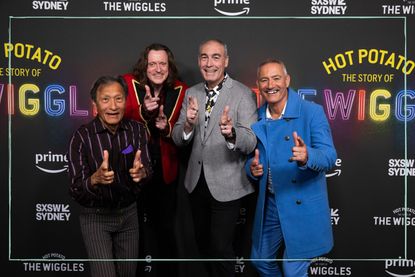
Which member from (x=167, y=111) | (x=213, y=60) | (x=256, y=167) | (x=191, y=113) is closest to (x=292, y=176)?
(x=256, y=167)

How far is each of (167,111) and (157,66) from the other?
28 centimetres

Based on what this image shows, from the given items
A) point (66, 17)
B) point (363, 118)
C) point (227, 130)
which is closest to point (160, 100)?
point (227, 130)

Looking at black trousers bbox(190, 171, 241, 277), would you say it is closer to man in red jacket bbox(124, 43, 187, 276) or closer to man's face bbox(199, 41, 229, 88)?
man in red jacket bbox(124, 43, 187, 276)

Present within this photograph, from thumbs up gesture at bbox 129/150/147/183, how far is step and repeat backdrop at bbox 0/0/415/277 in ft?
3.23

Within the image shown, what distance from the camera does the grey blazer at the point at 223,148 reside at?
263 cm

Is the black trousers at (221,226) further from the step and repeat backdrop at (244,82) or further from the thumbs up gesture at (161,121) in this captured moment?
the step and repeat backdrop at (244,82)

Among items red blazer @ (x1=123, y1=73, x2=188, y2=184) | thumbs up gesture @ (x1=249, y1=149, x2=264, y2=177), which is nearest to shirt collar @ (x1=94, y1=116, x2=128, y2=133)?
red blazer @ (x1=123, y1=73, x2=188, y2=184)

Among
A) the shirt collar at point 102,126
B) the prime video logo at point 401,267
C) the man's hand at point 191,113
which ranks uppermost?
the man's hand at point 191,113

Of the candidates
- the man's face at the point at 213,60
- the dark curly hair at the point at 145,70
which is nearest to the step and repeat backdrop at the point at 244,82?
the dark curly hair at the point at 145,70

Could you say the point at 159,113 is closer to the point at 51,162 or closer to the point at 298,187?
the point at 298,187

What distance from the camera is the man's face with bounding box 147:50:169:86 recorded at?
109 inches

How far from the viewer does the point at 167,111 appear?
287cm

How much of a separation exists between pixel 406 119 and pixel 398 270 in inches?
40.3

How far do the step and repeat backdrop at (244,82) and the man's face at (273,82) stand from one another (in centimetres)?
72
